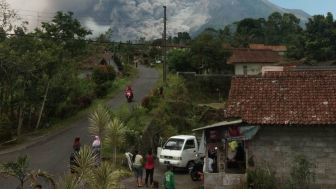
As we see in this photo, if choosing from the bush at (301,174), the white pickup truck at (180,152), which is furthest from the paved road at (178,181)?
the bush at (301,174)

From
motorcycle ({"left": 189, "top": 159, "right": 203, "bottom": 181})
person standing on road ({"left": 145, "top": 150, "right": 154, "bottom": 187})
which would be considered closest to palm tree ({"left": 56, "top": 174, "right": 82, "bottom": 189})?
person standing on road ({"left": 145, "top": 150, "right": 154, "bottom": 187})

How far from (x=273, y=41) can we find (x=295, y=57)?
4611cm

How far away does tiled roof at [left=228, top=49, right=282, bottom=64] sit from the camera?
63.2 metres

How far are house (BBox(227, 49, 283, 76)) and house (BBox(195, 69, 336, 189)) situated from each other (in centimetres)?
4124

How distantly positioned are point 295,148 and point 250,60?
45232 millimetres

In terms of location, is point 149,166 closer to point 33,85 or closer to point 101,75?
point 33,85

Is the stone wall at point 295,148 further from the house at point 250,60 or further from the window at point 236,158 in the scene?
the house at point 250,60

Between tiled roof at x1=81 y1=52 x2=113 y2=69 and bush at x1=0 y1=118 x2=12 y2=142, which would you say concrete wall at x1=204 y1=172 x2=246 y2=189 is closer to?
bush at x1=0 y1=118 x2=12 y2=142

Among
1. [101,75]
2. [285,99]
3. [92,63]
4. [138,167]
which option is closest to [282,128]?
[285,99]

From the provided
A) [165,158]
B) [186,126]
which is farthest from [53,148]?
[186,126]

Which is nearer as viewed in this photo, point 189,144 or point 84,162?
point 84,162

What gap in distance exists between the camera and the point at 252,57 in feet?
213

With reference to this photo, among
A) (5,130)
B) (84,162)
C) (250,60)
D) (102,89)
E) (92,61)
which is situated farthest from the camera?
(250,60)

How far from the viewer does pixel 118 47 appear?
97062 millimetres
